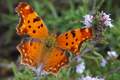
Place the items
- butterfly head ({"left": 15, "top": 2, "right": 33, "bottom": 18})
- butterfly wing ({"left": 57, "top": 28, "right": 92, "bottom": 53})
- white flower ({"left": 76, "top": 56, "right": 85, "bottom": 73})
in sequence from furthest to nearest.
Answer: white flower ({"left": 76, "top": 56, "right": 85, "bottom": 73})
butterfly head ({"left": 15, "top": 2, "right": 33, "bottom": 18})
butterfly wing ({"left": 57, "top": 28, "right": 92, "bottom": 53})

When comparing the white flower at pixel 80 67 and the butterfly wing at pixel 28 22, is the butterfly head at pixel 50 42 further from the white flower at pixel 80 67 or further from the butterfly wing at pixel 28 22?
the white flower at pixel 80 67

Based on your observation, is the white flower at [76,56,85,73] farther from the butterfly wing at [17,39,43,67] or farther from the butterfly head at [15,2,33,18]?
the butterfly head at [15,2,33,18]

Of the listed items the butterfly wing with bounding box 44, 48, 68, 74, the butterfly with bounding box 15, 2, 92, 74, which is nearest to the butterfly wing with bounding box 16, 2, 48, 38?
the butterfly with bounding box 15, 2, 92, 74

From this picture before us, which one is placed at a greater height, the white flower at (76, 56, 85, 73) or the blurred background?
the blurred background

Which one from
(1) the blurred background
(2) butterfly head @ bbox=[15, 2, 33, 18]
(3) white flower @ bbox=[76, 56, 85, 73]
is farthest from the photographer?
(1) the blurred background

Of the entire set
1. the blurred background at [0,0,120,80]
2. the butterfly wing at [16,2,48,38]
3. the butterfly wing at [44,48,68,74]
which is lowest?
the butterfly wing at [44,48,68,74]

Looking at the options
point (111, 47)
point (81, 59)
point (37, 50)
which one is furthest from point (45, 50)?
point (111, 47)

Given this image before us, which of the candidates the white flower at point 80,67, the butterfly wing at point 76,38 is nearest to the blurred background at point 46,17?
the white flower at point 80,67

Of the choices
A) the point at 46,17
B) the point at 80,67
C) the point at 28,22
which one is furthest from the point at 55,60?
the point at 46,17
